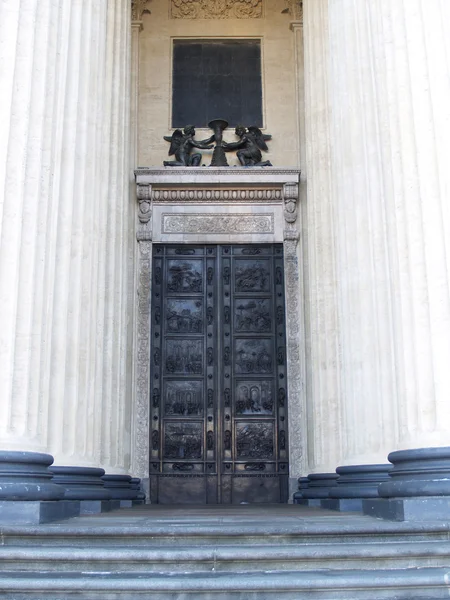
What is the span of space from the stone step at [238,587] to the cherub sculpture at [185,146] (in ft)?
30.2

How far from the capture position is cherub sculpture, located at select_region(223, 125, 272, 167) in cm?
1276

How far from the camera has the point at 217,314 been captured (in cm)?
1234

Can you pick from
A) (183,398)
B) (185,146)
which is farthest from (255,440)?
(185,146)

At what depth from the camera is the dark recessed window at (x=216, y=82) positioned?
13.2 m

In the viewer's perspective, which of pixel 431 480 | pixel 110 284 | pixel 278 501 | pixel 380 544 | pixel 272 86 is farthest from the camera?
pixel 272 86

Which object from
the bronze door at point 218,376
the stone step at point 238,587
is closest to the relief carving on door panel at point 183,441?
the bronze door at point 218,376

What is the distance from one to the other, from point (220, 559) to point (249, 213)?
343 inches

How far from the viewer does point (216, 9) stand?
45.1 ft

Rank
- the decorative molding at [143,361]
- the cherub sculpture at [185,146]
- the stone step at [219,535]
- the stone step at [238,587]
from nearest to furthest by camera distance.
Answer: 1. the stone step at [238,587]
2. the stone step at [219,535]
3. the decorative molding at [143,361]
4. the cherub sculpture at [185,146]

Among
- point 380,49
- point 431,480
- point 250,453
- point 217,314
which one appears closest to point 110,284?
point 217,314

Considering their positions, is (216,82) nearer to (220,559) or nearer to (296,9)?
(296,9)

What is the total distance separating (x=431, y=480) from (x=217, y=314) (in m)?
7.05

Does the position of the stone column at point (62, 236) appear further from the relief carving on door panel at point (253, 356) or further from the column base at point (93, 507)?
the relief carving on door panel at point (253, 356)

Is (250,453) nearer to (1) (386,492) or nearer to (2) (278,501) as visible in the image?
(2) (278,501)
